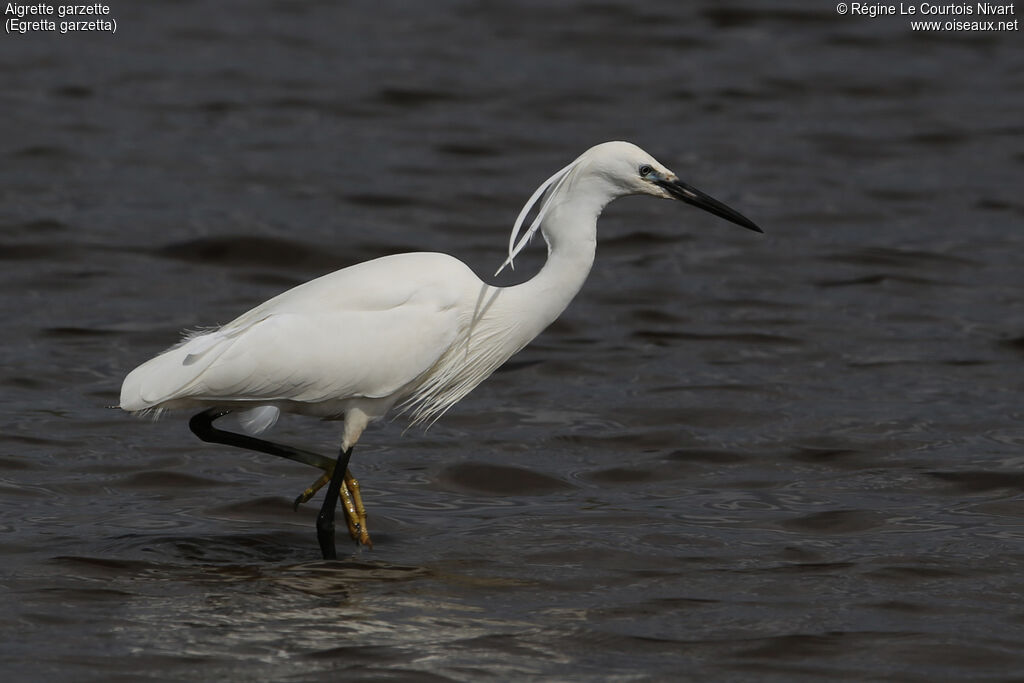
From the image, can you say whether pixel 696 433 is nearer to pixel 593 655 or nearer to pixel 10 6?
pixel 593 655

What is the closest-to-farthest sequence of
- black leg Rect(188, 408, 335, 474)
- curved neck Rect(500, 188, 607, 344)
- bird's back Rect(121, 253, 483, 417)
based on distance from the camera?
bird's back Rect(121, 253, 483, 417) → curved neck Rect(500, 188, 607, 344) → black leg Rect(188, 408, 335, 474)

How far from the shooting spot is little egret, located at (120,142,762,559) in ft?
23.5

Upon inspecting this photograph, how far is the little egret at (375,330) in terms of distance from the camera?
7.16 meters

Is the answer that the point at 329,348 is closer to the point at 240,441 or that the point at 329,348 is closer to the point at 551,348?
the point at 240,441

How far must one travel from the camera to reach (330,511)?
730 cm

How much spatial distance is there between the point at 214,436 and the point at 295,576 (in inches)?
38.2

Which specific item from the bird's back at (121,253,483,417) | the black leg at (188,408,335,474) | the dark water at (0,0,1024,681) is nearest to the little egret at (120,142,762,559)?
the bird's back at (121,253,483,417)

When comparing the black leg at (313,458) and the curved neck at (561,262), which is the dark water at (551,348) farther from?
the curved neck at (561,262)

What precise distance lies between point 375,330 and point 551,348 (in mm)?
4351

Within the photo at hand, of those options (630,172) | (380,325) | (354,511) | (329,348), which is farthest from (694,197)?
(354,511)

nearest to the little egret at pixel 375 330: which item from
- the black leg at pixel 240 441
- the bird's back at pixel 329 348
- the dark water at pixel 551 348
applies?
the bird's back at pixel 329 348

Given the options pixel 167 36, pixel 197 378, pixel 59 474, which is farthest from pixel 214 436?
pixel 167 36

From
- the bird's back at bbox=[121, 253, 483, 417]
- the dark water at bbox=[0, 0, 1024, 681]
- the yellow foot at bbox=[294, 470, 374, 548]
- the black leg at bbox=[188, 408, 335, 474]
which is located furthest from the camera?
the black leg at bbox=[188, 408, 335, 474]

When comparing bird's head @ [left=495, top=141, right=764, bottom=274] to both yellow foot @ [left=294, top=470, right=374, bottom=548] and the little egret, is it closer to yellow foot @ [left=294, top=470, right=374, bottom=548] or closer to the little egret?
the little egret
